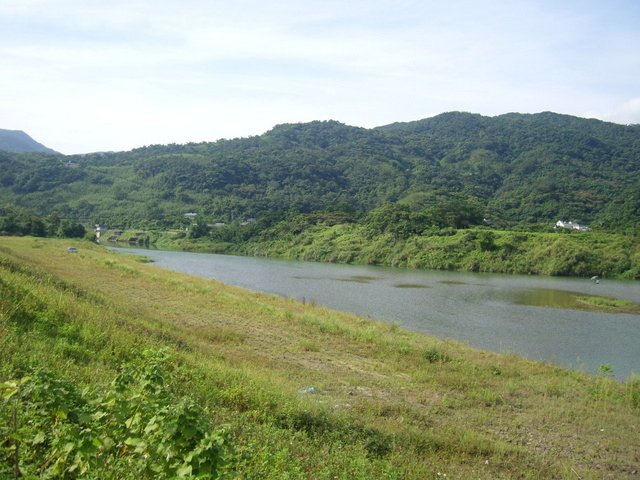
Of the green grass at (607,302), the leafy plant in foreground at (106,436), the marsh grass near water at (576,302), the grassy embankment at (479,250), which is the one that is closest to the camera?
the leafy plant in foreground at (106,436)

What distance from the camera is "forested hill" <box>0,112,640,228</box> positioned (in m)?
121

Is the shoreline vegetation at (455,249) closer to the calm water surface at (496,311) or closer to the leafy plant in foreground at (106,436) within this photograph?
the calm water surface at (496,311)

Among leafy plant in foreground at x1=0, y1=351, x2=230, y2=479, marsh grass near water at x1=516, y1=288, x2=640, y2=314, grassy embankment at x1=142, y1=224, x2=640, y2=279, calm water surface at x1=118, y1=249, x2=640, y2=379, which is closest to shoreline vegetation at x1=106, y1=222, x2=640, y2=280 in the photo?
grassy embankment at x1=142, y1=224, x2=640, y2=279

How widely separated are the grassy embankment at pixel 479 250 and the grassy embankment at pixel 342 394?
53632 millimetres

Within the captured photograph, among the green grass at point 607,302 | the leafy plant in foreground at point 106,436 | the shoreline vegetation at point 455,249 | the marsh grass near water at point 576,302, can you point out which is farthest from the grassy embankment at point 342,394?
the shoreline vegetation at point 455,249

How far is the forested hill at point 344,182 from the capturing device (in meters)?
121

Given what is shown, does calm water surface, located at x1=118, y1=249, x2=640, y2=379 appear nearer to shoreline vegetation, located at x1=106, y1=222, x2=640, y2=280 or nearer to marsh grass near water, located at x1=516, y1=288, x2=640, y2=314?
marsh grass near water, located at x1=516, y1=288, x2=640, y2=314

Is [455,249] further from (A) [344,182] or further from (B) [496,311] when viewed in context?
(A) [344,182]

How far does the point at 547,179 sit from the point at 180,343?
5814 inches

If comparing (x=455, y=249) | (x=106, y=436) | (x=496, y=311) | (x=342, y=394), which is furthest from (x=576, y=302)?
(x=106, y=436)

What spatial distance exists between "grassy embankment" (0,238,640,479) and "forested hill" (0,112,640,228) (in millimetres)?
86712

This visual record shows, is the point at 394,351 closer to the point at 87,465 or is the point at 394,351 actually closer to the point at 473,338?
the point at 473,338

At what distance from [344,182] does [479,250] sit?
101 meters

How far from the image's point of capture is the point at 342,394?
1030 cm
